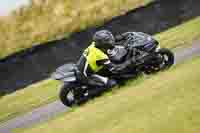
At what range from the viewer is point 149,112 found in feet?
30.0

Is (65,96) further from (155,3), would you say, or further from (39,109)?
(155,3)

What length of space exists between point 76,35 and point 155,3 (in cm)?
354

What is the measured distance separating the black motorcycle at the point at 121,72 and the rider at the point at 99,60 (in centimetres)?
13

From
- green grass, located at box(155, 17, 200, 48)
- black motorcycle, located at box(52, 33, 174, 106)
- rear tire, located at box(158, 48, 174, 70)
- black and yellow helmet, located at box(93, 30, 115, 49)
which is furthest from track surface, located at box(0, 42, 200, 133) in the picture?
green grass, located at box(155, 17, 200, 48)

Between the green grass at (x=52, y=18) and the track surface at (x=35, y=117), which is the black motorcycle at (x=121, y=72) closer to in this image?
the track surface at (x=35, y=117)

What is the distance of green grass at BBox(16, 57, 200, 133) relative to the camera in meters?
8.24

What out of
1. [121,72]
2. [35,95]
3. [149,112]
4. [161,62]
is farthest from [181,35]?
[149,112]

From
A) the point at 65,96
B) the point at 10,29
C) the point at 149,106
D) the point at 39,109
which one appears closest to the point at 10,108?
the point at 39,109

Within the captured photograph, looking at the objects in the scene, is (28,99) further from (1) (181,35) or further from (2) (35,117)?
(1) (181,35)

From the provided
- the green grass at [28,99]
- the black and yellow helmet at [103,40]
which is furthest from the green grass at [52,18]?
the black and yellow helmet at [103,40]

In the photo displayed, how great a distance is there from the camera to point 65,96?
1394 centimetres

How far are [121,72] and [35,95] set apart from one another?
403 centimetres

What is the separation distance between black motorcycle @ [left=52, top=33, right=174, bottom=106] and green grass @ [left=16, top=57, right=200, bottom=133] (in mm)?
2081

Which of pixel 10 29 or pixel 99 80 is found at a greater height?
pixel 99 80
